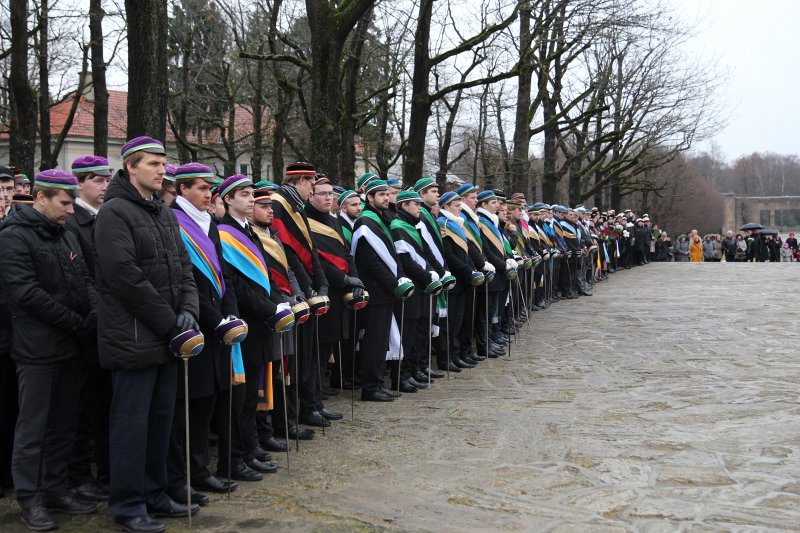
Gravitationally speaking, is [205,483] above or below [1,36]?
below

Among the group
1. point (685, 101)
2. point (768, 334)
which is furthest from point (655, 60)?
point (768, 334)

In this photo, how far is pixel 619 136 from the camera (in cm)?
3603

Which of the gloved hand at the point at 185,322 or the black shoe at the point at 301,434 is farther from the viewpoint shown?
the black shoe at the point at 301,434

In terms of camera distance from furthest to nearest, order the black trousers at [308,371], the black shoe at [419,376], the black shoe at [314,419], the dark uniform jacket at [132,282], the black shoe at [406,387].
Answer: the black shoe at [419,376]
the black shoe at [406,387]
the black shoe at [314,419]
the black trousers at [308,371]
the dark uniform jacket at [132,282]

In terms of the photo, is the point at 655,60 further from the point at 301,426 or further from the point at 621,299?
the point at 301,426

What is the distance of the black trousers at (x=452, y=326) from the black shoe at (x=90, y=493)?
5489 millimetres

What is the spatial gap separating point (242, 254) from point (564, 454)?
2934mm

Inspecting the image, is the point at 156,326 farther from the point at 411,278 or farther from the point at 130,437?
the point at 411,278

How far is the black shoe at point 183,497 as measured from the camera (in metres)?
5.59

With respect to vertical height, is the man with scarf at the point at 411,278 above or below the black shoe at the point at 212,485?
above

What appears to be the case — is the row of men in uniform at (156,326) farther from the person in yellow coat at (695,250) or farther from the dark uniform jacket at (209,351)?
the person in yellow coat at (695,250)

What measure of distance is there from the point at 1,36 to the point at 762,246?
113 ft

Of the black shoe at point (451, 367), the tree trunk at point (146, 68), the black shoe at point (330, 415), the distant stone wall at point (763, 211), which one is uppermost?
the distant stone wall at point (763, 211)

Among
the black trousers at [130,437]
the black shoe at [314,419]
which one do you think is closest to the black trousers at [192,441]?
the black trousers at [130,437]
